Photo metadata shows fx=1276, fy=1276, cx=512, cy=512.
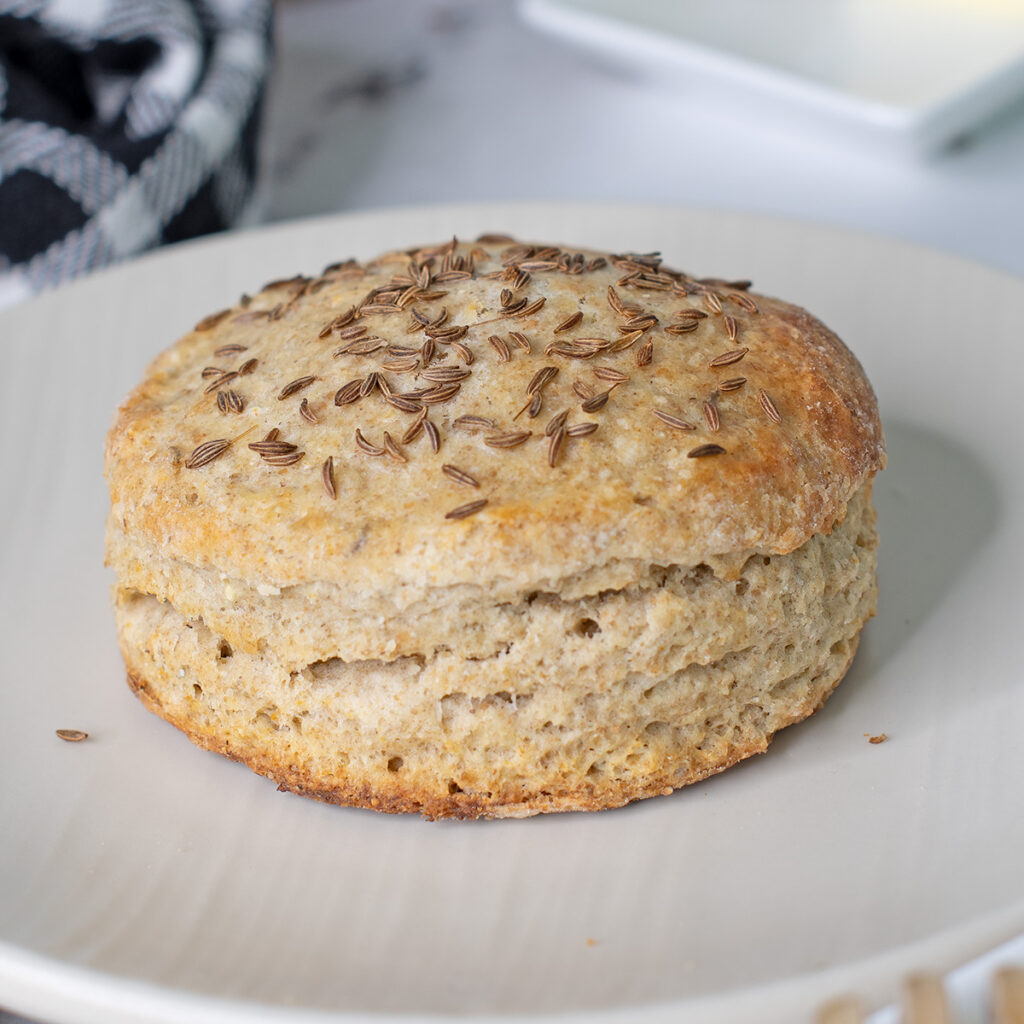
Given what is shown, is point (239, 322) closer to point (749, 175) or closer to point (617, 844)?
point (617, 844)

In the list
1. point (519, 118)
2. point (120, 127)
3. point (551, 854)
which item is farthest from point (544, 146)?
point (551, 854)

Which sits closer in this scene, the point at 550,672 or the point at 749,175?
the point at 550,672

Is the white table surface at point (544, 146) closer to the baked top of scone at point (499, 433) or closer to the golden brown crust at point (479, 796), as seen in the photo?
the baked top of scone at point (499, 433)

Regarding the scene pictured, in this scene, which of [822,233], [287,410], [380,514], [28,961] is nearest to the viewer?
[28,961]

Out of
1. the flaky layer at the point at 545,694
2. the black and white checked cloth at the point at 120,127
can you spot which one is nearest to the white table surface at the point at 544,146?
the black and white checked cloth at the point at 120,127

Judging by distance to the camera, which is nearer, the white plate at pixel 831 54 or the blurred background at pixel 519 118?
the blurred background at pixel 519 118

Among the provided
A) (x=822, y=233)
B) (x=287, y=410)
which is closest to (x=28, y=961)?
(x=287, y=410)

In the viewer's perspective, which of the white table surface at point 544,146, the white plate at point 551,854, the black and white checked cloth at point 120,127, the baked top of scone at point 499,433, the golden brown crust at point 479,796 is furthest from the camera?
the white table surface at point 544,146
